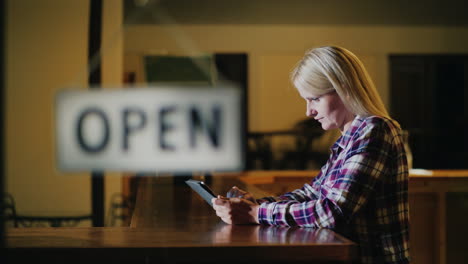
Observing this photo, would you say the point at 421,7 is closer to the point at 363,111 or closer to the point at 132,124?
the point at 132,124

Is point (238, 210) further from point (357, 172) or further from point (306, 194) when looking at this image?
point (357, 172)

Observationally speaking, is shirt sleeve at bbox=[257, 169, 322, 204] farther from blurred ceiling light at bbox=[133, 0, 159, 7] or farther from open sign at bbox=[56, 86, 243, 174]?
blurred ceiling light at bbox=[133, 0, 159, 7]

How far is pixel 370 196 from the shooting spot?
5.14ft

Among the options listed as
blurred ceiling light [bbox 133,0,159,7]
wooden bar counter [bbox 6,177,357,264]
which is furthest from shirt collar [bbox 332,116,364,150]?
blurred ceiling light [bbox 133,0,159,7]

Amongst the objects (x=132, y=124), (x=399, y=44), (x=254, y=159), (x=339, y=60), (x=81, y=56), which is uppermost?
(x=399, y=44)

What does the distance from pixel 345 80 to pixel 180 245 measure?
2.05 feet

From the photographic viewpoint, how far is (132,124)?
2.58 meters

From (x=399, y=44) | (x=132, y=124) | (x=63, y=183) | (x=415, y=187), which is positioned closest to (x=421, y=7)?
(x=399, y=44)

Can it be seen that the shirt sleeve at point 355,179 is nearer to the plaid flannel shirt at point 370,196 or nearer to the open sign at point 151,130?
the plaid flannel shirt at point 370,196

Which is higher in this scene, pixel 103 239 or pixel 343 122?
pixel 343 122

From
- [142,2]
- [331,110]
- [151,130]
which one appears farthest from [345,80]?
[142,2]

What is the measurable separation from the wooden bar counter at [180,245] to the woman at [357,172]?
5 centimetres

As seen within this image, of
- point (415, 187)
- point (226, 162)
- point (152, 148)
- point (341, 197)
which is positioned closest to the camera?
point (341, 197)

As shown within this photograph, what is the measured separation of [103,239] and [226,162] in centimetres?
86
